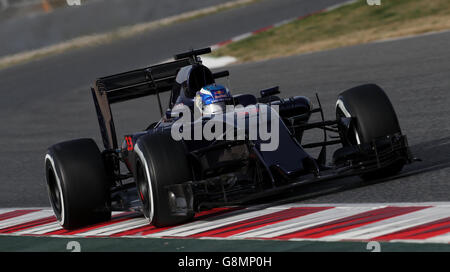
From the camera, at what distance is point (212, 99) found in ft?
25.4

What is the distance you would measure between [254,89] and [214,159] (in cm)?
909

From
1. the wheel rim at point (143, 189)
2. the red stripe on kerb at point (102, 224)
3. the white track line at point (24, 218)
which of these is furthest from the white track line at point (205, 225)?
the white track line at point (24, 218)

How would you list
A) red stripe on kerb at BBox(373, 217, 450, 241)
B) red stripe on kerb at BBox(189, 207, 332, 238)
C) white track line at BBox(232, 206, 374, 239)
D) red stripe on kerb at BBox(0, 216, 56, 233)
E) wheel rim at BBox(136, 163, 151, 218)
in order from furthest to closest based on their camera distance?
red stripe on kerb at BBox(0, 216, 56, 233), wheel rim at BBox(136, 163, 151, 218), red stripe on kerb at BBox(189, 207, 332, 238), white track line at BBox(232, 206, 374, 239), red stripe on kerb at BBox(373, 217, 450, 241)

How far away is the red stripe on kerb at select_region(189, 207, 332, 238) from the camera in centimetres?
623

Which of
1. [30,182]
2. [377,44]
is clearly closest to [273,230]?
[30,182]

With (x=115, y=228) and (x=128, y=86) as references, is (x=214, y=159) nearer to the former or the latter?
(x=115, y=228)

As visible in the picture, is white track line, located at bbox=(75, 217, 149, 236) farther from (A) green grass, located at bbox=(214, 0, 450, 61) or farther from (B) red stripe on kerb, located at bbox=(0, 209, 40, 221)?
(A) green grass, located at bbox=(214, 0, 450, 61)

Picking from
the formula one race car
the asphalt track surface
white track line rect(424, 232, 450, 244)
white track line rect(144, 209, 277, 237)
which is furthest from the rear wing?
white track line rect(424, 232, 450, 244)

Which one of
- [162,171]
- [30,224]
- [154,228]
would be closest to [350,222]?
[162,171]

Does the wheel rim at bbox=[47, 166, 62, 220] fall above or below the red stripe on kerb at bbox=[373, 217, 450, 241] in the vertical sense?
above

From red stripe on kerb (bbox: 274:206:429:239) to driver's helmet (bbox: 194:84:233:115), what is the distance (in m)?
2.03

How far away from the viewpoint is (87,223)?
752 centimetres

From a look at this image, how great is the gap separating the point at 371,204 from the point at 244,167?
44.0 inches

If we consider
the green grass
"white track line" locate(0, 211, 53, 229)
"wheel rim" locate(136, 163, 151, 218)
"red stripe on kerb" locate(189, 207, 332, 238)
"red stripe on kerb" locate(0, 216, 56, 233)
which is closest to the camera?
"red stripe on kerb" locate(189, 207, 332, 238)
